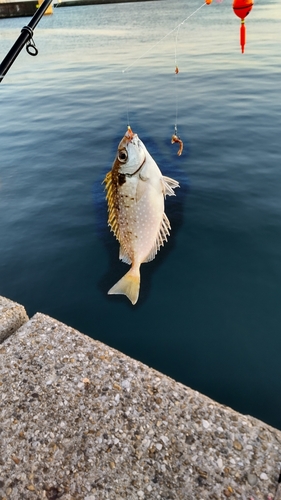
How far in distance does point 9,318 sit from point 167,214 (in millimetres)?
3540

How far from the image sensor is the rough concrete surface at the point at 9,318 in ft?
11.7

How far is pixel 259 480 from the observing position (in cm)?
228

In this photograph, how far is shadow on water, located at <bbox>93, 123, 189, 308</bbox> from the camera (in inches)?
196

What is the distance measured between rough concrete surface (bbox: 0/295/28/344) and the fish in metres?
1.09

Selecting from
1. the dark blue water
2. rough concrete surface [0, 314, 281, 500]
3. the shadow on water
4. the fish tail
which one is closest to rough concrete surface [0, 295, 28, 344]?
rough concrete surface [0, 314, 281, 500]

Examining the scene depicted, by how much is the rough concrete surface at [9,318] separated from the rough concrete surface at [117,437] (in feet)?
1.33

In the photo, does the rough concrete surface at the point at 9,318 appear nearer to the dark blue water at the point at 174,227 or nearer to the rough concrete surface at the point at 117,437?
the rough concrete surface at the point at 117,437

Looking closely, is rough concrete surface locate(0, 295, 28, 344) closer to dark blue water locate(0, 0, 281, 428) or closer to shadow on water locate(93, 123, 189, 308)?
dark blue water locate(0, 0, 281, 428)

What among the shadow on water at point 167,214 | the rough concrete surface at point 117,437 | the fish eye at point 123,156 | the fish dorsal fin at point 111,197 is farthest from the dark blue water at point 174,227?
the fish eye at point 123,156

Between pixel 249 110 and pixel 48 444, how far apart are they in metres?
11.7

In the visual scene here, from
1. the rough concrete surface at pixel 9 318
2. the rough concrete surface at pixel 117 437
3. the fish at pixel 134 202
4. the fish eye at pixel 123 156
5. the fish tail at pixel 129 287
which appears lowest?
the rough concrete surface at pixel 117 437

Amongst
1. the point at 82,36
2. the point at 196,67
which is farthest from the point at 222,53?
the point at 82,36

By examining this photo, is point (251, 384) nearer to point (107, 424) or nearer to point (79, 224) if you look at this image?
point (107, 424)

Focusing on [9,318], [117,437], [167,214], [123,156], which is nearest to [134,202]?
[123,156]
